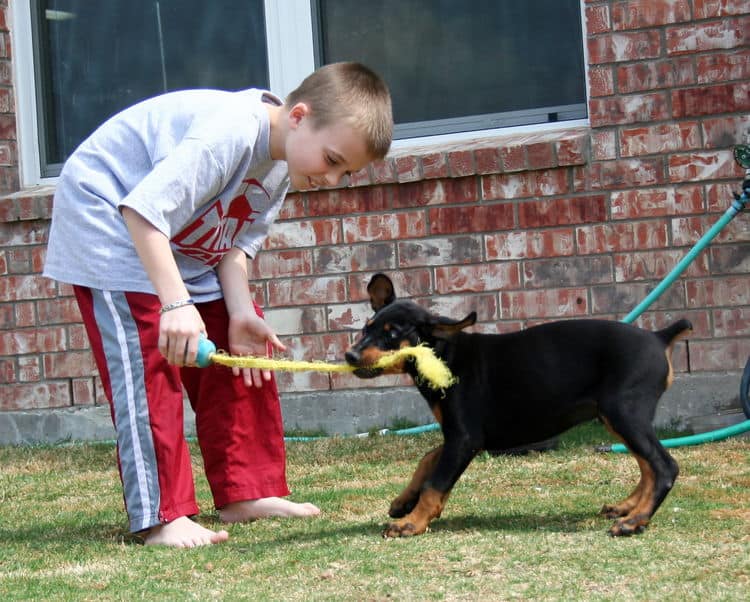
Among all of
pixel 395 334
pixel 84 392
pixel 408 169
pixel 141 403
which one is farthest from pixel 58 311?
pixel 395 334

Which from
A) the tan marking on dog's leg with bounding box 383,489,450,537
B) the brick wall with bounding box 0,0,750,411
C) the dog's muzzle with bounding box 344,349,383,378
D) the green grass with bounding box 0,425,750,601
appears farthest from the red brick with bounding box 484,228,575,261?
the tan marking on dog's leg with bounding box 383,489,450,537

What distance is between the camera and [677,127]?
18.1 ft

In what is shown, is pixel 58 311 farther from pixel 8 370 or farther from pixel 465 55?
pixel 465 55

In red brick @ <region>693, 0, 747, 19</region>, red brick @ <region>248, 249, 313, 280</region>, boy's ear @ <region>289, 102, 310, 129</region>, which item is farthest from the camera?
red brick @ <region>248, 249, 313, 280</region>

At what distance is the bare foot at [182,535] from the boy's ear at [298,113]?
126 cm

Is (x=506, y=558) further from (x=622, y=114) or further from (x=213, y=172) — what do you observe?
(x=622, y=114)

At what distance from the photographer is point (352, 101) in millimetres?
3150

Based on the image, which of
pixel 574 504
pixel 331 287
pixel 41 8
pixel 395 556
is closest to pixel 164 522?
pixel 395 556

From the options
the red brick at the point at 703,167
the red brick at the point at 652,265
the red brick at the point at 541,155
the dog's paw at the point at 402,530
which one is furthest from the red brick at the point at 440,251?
the dog's paw at the point at 402,530

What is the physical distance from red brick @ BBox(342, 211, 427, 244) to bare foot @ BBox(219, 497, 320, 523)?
2.24 metres

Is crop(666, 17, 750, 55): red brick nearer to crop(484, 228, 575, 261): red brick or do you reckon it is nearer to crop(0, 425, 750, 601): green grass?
crop(484, 228, 575, 261): red brick

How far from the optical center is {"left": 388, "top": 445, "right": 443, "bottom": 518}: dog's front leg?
3.56m

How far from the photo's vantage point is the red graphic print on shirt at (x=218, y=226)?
3.47 m

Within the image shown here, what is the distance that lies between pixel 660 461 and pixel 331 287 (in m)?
2.95
